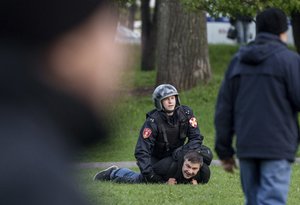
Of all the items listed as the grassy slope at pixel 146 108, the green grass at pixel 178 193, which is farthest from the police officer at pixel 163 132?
the grassy slope at pixel 146 108

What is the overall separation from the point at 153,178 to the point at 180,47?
333 inches

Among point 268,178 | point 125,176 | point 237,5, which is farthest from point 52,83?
point 237,5

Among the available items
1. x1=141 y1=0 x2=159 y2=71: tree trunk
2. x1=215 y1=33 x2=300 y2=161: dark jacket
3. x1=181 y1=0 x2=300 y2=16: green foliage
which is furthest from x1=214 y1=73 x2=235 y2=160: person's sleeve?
x1=141 y1=0 x2=159 y2=71: tree trunk

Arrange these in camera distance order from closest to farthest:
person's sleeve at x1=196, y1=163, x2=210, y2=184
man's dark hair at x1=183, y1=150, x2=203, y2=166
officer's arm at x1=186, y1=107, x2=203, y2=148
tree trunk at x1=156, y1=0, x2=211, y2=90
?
man's dark hair at x1=183, y1=150, x2=203, y2=166
person's sleeve at x1=196, y1=163, x2=210, y2=184
officer's arm at x1=186, y1=107, x2=203, y2=148
tree trunk at x1=156, y1=0, x2=211, y2=90

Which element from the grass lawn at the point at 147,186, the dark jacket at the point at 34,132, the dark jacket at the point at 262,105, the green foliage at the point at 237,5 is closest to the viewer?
the dark jacket at the point at 34,132

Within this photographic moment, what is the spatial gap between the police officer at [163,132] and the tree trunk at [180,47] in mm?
8013

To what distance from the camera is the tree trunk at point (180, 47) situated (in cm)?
1723

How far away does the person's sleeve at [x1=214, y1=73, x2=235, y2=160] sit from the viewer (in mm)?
5340

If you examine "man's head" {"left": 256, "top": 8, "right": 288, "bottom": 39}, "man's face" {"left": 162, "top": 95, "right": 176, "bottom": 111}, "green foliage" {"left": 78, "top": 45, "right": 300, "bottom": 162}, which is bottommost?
"green foliage" {"left": 78, "top": 45, "right": 300, "bottom": 162}

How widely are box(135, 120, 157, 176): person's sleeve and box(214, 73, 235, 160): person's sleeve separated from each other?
3.68 m

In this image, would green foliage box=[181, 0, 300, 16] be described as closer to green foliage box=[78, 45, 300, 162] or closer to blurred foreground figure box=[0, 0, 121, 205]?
green foliage box=[78, 45, 300, 162]

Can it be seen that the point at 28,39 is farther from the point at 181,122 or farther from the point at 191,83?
the point at 191,83

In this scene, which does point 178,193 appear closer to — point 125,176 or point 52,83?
point 125,176

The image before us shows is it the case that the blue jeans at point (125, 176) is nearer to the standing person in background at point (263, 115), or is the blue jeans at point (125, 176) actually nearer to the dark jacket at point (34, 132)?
the standing person in background at point (263, 115)
